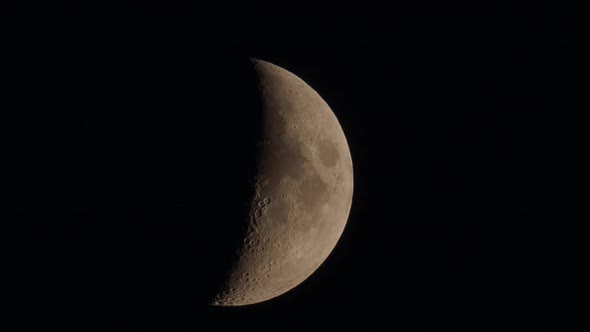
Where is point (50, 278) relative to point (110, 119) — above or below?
below

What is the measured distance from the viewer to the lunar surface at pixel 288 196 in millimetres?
5012

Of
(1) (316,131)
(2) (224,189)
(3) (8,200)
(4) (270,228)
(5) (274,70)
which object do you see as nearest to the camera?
(3) (8,200)

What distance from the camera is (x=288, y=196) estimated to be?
16.5ft

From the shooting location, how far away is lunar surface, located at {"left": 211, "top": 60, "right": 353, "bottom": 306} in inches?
197

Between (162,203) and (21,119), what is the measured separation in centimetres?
137

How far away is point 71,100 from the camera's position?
455cm

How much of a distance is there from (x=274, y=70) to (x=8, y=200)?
2927mm

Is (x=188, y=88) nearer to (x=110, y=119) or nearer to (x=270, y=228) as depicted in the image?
(x=110, y=119)

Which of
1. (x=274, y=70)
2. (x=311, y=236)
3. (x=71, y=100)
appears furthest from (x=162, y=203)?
(x=274, y=70)

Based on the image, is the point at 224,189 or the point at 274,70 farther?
the point at 274,70

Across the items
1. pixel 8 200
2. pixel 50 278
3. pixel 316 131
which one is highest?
pixel 316 131

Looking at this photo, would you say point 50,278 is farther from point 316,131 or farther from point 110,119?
point 316,131

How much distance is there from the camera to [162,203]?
4547 millimetres

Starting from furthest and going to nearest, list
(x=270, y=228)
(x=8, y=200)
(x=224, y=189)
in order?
(x=270, y=228) < (x=224, y=189) < (x=8, y=200)
